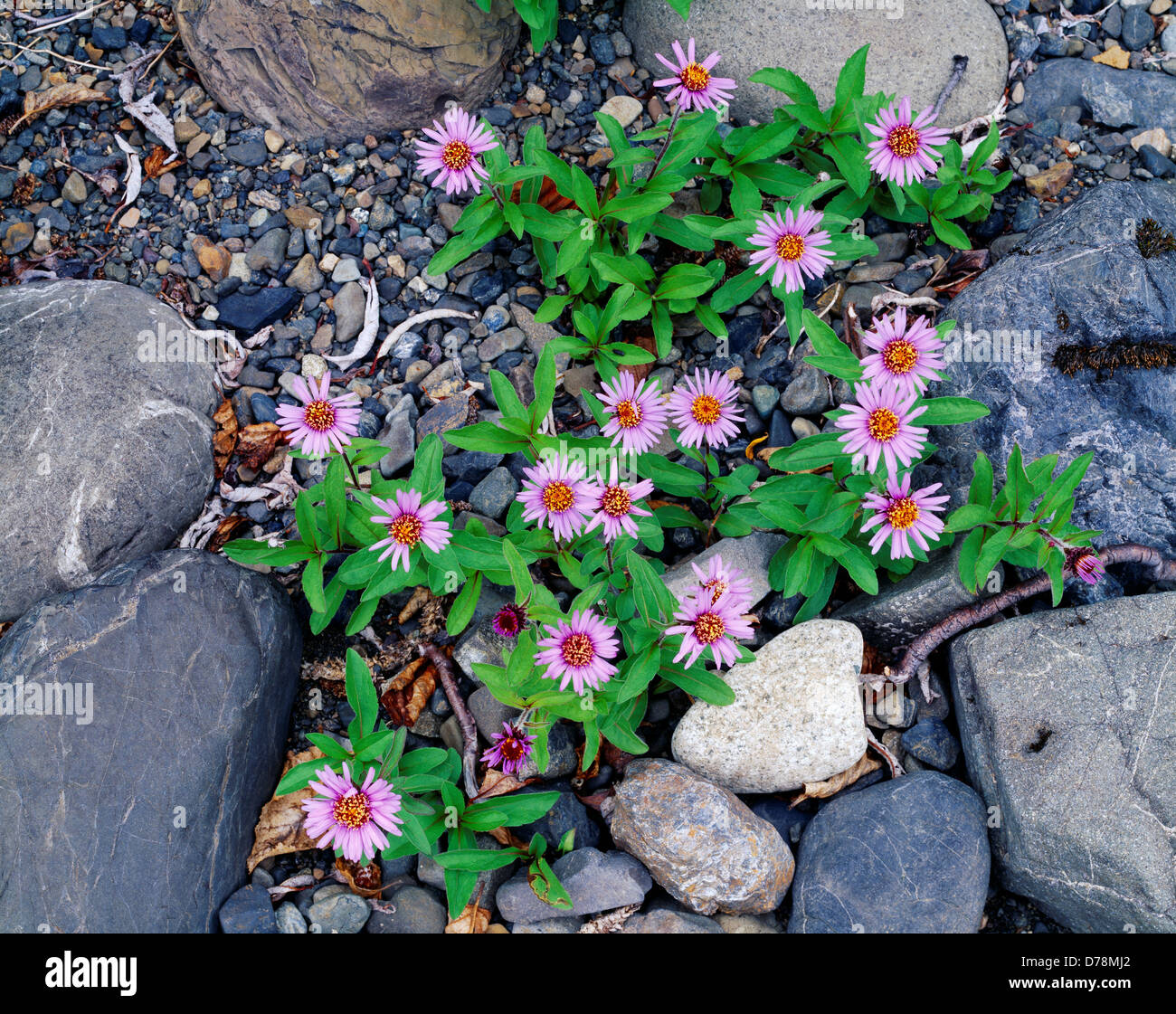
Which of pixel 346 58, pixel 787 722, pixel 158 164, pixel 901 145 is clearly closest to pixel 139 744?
pixel 787 722

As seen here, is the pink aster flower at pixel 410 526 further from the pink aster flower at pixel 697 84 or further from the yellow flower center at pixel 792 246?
the pink aster flower at pixel 697 84

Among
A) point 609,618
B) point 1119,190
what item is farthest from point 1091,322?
point 609,618

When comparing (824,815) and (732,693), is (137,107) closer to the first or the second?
(732,693)

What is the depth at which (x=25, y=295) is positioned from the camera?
15.8 ft

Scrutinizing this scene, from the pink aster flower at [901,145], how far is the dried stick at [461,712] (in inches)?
127

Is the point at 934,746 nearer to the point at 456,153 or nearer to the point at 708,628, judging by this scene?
the point at 708,628

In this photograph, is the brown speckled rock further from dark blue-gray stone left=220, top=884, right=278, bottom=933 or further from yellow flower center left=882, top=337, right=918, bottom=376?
yellow flower center left=882, top=337, right=918, bottom=376

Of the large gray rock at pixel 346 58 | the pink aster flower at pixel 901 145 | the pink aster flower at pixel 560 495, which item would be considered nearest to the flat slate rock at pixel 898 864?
the pink aster flower at pixel 560 495

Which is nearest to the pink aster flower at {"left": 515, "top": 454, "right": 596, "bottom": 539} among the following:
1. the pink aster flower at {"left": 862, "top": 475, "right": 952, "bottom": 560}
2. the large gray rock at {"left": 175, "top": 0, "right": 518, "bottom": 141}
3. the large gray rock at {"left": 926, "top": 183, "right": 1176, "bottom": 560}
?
the pink aster flower at {"left": 862, "top": 475, "right": 952, "bottom": 560}

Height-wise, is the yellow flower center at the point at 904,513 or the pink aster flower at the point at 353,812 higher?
the yellow flower center at the point at 904,513

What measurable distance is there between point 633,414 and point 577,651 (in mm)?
1201

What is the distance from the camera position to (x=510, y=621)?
4090 millimetres

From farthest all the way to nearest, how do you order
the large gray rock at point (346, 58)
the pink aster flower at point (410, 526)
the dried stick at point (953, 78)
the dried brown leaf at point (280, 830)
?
the dried stick at point (953, 78) < the large gray rock at point (346, 58) < the dried brown leaf at point (280, 830) < the pink aster flower at point (410, 526)

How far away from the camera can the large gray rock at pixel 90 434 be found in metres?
4.45
